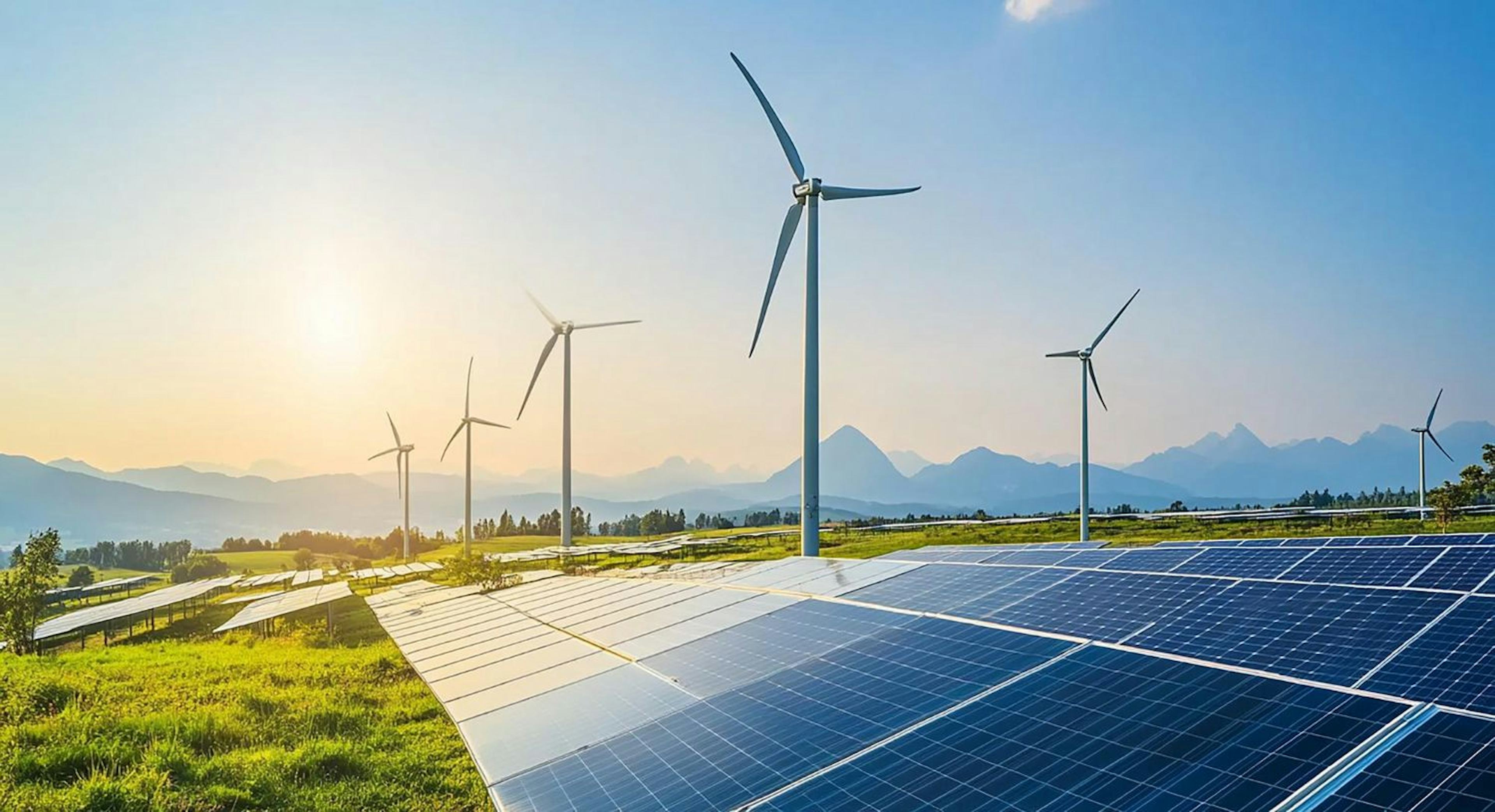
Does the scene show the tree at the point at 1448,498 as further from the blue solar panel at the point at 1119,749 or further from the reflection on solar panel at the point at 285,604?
the reflection on solar panel at the point at 285,604

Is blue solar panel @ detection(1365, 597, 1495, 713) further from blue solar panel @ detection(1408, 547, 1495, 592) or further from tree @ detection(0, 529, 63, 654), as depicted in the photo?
tree @ detection(0, 529, 63, 654)

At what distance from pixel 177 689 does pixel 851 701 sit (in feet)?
91.5

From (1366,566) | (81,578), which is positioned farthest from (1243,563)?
(81,578)

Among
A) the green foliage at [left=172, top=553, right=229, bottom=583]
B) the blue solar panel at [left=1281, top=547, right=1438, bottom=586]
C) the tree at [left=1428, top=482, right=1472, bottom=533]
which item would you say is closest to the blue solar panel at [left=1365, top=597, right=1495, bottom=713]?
the blue solar panel at [left=1281, top=547, right=1438, bottom=586]

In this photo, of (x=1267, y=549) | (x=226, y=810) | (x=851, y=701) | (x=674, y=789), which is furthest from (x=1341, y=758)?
(x=226, y=810)

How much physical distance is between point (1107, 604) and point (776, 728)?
7.06 meters

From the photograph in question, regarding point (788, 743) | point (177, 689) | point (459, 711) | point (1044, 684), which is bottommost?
point (177, 689)

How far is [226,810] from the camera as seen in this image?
14.4 m

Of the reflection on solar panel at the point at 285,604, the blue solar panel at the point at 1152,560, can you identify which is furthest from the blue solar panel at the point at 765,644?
the reflection on solar panel at the point at 285,604

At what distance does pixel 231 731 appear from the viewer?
66.0 ft

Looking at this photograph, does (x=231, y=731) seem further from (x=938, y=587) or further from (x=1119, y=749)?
(x=1119, y=749)

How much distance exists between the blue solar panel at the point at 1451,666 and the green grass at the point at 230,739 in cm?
1516

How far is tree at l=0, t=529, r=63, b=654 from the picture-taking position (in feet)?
135

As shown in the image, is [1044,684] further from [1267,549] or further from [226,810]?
[226,810]
